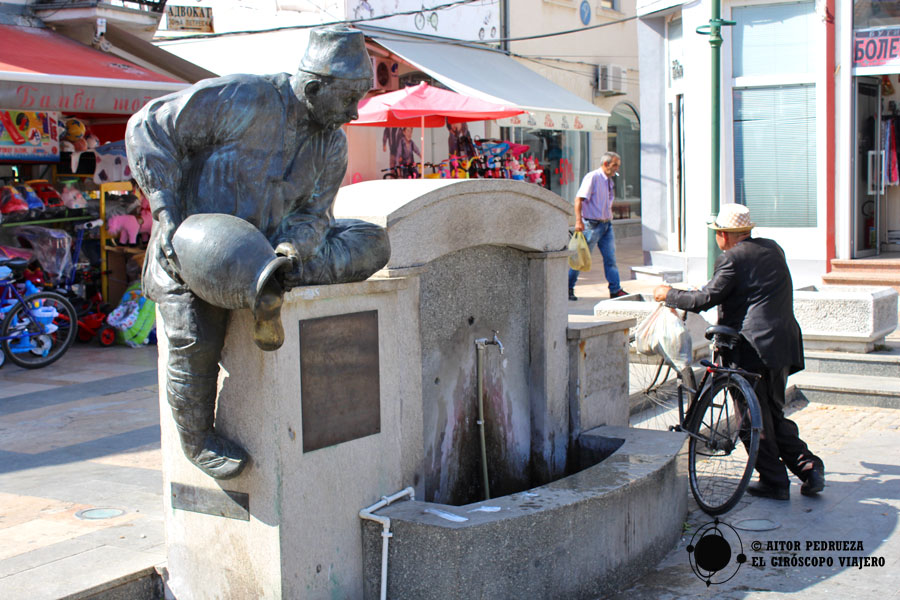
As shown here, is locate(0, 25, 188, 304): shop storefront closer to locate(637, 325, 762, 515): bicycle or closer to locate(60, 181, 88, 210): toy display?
locate(60, 181, 88, 210): toy display

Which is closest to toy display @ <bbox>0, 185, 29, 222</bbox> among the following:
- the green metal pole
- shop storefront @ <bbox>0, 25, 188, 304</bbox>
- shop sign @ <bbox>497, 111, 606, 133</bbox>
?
shop storefront @ <bbox>0, 25, 188, 304</bbox>

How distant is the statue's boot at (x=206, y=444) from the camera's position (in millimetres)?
3816

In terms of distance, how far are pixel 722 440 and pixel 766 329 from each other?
A: 2.17 ft

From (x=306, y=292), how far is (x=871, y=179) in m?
11.1

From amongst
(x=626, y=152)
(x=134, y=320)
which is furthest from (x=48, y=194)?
(x=626, y=152)

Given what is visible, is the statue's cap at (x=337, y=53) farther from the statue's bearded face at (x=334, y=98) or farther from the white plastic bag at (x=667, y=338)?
the white plastic bag at (x=667, y=338)

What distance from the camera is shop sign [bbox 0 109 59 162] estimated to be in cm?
1045

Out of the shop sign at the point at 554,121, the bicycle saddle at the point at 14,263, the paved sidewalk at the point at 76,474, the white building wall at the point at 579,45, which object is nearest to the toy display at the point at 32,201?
the bicycle saddle at the point at 14,263

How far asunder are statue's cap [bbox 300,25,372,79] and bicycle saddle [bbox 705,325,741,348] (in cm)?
286

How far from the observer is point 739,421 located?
570 cm

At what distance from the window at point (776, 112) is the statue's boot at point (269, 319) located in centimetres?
1028

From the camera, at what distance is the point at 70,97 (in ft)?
31.6

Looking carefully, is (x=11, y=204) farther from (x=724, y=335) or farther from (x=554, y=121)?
(x=554, y=121)

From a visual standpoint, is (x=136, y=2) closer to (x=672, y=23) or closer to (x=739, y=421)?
(x=672, y=23)
